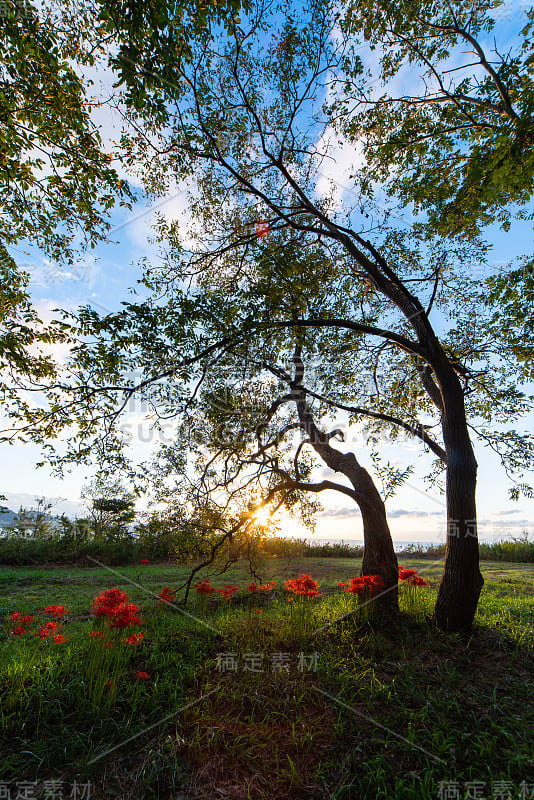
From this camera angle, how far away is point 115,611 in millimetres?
3582

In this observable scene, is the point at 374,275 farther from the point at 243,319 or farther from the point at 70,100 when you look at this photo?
the point at 70,100

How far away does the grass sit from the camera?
2.61 m

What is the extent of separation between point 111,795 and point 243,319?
4792mm

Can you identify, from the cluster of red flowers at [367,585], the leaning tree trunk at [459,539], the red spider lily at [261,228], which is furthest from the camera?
the red spider lily at [261,228]

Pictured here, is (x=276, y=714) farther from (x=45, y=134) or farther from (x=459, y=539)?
(x=45, y=134)

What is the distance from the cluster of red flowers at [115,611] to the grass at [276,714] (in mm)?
362

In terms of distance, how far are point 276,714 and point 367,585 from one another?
239 centimetres

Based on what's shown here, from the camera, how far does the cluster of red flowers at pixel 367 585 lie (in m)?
5.08

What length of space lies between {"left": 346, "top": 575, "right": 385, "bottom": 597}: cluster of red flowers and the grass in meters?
0.47

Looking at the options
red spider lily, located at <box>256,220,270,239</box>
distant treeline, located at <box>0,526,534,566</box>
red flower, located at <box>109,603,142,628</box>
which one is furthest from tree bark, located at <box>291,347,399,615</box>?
distant treeline, located at <box>0,526,534,566</box>

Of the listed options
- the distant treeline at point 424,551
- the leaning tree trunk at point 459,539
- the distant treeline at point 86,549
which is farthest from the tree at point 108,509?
the leaning tree trunk at point 459,539

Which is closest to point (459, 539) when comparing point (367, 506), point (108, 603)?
point (367, 506)

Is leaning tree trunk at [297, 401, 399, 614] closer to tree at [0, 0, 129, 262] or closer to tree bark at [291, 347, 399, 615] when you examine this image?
tree bark at [291, 347, 399, 615]

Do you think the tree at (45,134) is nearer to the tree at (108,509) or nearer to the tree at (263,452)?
the tree at (263,452)
